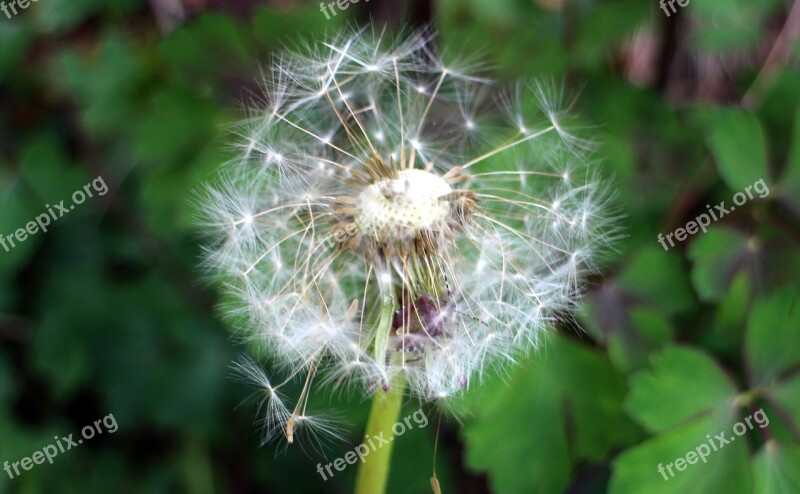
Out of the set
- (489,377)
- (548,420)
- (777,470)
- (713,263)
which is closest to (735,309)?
(713,263)

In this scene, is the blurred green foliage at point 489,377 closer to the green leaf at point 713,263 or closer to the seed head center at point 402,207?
the green leaf at point 713,263

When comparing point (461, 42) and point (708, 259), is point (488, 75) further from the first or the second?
point (708, 259)

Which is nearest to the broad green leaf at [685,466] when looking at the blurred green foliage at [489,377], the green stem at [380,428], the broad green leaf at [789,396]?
the blurred green foliage at [489,377]

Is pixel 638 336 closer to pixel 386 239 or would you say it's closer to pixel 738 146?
pixel 738 146

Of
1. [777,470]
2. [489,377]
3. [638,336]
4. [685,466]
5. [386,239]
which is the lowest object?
[777,470]

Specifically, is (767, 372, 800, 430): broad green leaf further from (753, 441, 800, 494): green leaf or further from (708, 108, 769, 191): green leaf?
(708, 108, 769, 191): green leaf

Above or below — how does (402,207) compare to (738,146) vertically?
above

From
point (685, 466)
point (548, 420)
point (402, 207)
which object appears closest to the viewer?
point (402, 207)
